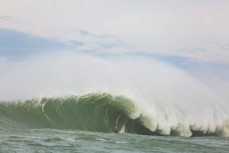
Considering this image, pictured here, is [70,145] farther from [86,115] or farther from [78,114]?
[86,115]

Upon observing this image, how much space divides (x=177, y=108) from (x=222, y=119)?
431cm

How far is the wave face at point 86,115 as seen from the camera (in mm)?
20453

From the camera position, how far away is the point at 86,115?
23.4m

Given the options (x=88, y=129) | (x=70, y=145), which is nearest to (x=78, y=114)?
(x=88, y=129)

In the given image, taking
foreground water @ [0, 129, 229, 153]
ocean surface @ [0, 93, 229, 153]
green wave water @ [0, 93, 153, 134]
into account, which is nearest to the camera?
foreground water @ [0, 129, 229, 153]

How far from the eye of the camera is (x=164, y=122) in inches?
1040

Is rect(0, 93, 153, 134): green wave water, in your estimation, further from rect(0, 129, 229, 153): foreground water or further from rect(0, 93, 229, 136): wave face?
rect(0, 129, 229, 153): foreground water

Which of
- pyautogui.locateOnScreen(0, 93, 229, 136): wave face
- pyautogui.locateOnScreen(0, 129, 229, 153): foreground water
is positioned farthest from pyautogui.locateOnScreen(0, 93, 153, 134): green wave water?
pyautogui.locateOnScreen(0, 129, 229, 153): foreground water

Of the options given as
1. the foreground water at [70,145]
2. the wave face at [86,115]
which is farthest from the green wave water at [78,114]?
the foreground water at [70,145]

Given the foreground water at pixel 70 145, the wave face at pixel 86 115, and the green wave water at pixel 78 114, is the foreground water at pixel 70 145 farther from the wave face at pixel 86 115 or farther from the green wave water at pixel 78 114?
the green wave water at pixel 78 114

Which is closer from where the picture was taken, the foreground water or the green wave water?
Answer: the foreground water

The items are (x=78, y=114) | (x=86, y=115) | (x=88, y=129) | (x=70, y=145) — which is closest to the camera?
(x=70, y=145)

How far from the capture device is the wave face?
20453 mm

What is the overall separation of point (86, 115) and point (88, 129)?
5.27 feet
